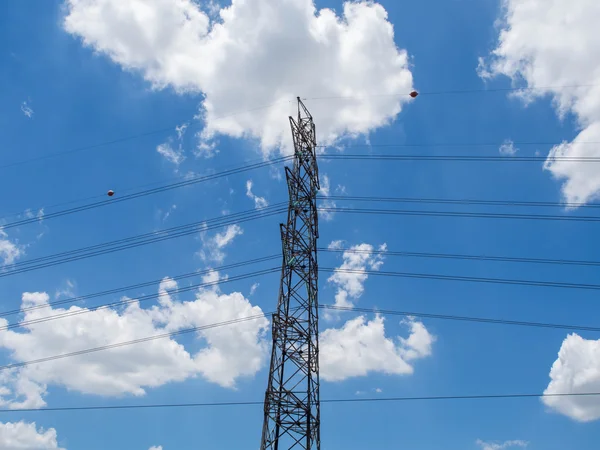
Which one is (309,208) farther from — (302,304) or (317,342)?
(317,342)

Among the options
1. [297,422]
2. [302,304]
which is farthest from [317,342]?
[297,422]

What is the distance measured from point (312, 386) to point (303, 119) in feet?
80.6

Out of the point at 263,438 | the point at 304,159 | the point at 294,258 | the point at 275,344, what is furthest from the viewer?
the point at 304,159

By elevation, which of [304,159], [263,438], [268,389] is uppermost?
[304,159]

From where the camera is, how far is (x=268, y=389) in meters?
40.0

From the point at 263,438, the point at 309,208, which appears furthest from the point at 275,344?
the point at 309,208

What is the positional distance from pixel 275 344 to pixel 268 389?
11.1 feet

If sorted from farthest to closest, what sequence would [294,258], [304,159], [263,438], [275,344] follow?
[304,159] < [294,258] < [275,344] < [263,438]

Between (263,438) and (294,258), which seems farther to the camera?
(294,258)

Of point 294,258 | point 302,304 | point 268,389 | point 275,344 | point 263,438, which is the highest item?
point 294,258

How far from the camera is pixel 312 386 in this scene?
40.7 metres

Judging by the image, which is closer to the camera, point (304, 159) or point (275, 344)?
point (275, 344)

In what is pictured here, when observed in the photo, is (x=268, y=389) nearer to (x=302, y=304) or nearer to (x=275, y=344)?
(x=275, y=344)

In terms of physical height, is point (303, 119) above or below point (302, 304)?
above
